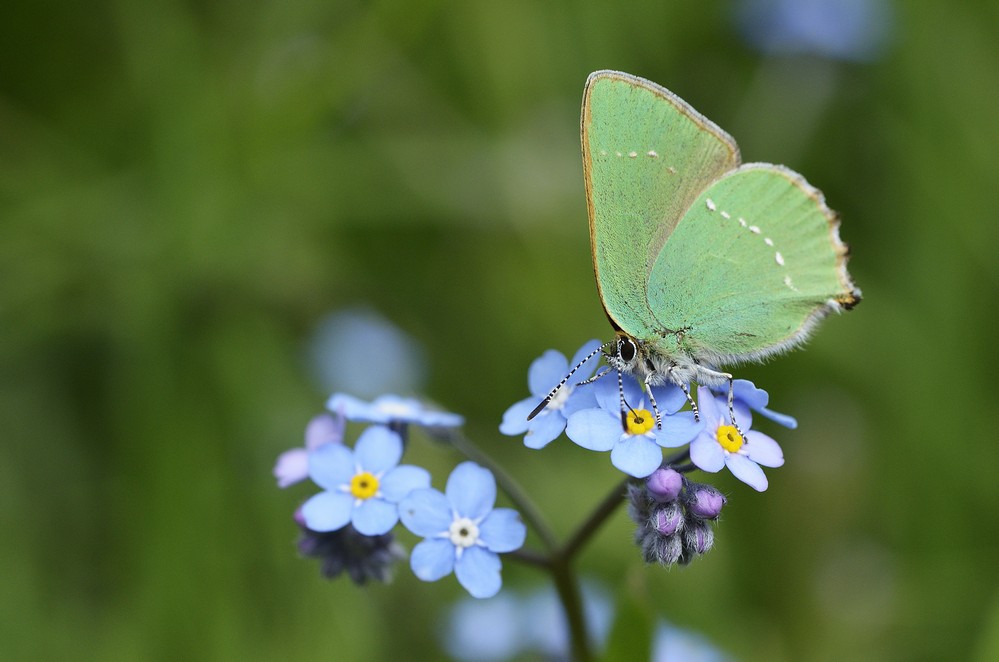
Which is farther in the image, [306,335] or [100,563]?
[306,335]

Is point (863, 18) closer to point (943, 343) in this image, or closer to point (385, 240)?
point (943, 343)

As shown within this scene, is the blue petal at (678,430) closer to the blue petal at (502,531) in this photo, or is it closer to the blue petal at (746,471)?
the blue petal at (746,471)

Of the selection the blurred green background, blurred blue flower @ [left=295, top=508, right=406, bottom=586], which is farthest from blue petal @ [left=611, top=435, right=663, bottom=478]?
the blurred green background

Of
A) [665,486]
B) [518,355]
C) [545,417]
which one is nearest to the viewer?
[665,486]

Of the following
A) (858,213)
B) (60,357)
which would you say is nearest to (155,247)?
(60,357)

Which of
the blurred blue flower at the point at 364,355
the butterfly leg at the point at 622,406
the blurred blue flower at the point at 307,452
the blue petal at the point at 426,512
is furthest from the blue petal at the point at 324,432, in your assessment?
the blurred blue flower at the point at 364,355
